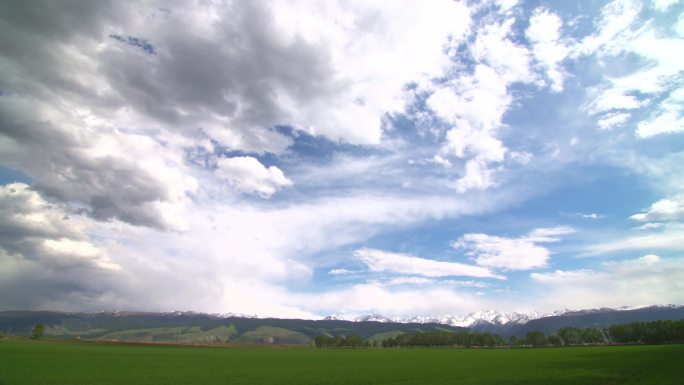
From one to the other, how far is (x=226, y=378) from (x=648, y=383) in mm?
44706

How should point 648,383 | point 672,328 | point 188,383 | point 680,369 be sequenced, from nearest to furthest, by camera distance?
point 648,383 < point 188,383 < point 680,369 < point 672,328

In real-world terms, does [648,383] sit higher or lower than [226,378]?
higher

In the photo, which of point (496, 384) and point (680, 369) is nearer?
point (496, 384)

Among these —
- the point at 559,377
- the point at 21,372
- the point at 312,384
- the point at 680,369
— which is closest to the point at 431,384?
the point at 312,384

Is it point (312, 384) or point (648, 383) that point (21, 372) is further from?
point (648, 383)

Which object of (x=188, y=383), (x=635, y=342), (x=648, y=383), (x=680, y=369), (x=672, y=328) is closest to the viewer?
(x=648, y=383)

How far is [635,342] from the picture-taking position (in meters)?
193

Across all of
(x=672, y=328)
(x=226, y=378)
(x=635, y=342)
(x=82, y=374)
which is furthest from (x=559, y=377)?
(x=635, y=342)

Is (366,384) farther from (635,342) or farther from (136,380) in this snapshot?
(635,342)

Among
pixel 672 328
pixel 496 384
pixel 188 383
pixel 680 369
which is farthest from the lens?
pixel 672 328

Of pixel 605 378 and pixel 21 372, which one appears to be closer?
pixel 605 378

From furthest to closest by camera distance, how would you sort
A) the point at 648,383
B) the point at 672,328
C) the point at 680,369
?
the point at 672,328 < the point at 680,369 < the point at 648,383

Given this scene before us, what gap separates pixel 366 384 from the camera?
4056 cm

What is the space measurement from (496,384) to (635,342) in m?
210
